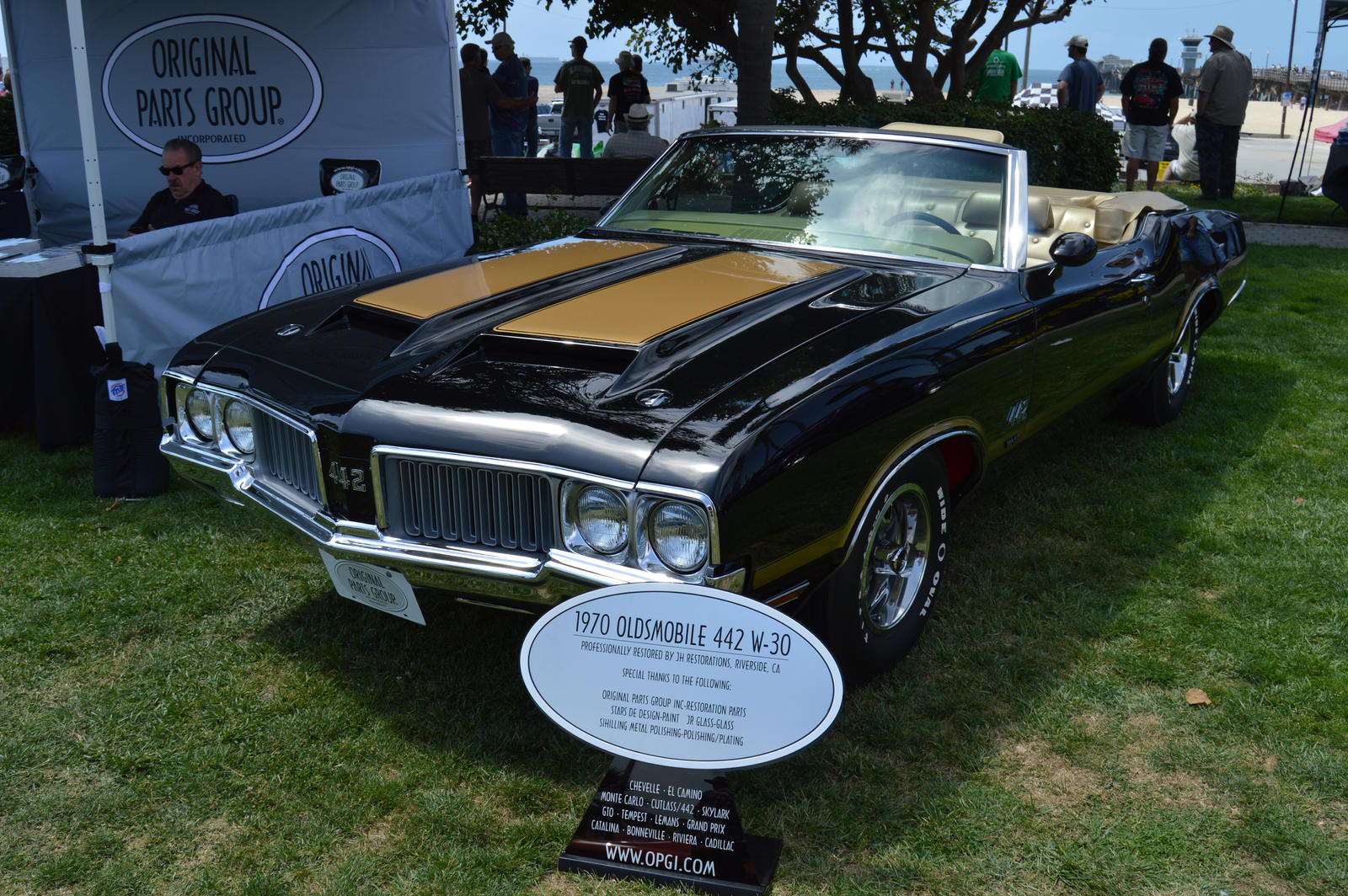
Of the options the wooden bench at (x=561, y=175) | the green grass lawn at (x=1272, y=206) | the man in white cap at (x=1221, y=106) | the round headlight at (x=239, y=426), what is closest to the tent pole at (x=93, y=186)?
the round headlight at (x=239, y=426)

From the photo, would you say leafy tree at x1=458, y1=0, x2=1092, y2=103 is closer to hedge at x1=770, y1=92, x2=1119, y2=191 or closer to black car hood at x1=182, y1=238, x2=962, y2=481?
hedge at x1=770, y1=92, x2=1119, y2=191

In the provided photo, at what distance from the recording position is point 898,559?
343 centimetres

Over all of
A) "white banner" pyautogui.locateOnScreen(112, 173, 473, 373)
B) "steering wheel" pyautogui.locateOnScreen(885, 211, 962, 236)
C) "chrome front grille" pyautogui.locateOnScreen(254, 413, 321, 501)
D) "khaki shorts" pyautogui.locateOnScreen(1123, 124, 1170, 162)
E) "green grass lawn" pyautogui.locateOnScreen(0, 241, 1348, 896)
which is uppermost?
"khaki shorts" pyautogui.locateOnScreen(1123, 124, 1170, 162)

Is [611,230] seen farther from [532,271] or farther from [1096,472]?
[1096,472]

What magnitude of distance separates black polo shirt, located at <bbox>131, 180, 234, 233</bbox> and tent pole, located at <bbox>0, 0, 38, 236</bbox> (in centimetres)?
281

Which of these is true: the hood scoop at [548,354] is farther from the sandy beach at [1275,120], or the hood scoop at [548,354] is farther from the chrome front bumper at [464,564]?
the sandy beach at [1275,120]

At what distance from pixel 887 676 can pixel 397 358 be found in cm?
172

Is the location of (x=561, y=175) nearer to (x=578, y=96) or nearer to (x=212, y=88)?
(x=212, y=88)

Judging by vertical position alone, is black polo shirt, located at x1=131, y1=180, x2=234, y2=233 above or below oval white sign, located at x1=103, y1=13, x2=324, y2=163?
below

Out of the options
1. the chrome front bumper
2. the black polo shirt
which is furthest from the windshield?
the black polo shirt

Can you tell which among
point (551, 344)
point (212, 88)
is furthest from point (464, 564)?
point (212, 88)

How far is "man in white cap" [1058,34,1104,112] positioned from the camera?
47.4 ft

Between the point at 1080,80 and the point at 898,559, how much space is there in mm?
13014

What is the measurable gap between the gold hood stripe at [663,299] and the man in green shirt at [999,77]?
11870 millimetres
